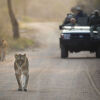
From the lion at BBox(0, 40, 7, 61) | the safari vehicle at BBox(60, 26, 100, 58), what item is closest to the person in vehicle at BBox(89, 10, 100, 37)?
the safari vehicle at BBox(60, 26, 100, 58)

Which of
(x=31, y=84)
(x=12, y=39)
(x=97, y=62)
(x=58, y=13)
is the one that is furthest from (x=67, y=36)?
(x=58, y=13)

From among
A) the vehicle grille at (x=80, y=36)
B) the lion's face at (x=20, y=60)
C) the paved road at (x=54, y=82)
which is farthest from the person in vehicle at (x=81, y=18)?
the lion's face at (x=20, y=60)

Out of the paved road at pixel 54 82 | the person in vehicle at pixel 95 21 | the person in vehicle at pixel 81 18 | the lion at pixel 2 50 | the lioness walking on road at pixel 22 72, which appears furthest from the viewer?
the person in vehicle at pixel 81 18

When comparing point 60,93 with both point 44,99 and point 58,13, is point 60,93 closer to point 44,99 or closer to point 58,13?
point 44,99

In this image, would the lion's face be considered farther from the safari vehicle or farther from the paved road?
the safari vehicle

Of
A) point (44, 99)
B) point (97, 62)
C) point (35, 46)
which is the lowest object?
point (35, 46)

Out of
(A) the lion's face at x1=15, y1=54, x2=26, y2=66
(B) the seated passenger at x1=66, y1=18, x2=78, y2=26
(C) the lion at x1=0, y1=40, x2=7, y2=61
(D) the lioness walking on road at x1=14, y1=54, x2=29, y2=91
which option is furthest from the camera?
(B) the seated passenger at x1=66, y1=18, x2=78, y2=26

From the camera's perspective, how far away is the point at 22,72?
531 inches

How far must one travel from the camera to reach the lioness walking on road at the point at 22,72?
523 inches

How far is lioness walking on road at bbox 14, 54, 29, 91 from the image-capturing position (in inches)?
523

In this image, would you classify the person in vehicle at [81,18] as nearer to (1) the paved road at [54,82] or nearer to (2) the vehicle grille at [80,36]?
(2) the vehicle grille at [80,36]

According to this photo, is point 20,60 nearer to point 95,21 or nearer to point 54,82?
point 54,82

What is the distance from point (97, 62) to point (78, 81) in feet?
24.2

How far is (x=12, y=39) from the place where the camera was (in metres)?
39.3
